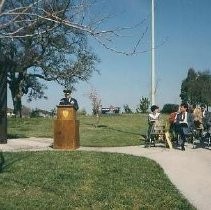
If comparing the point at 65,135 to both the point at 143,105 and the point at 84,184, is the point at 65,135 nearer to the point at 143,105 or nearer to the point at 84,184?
the point at 84,184

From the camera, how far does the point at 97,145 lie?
18375 millimetres

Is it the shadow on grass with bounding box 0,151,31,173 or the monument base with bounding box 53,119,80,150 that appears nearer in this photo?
the shadow on grass with bounding box 0,151,31,173

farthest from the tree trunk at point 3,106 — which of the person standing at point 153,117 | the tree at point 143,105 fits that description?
the tree at point 143,105

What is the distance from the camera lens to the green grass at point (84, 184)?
8.88m

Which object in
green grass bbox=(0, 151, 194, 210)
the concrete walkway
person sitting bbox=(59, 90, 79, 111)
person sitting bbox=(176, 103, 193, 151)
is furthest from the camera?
person sitting bbox=(176, 103, 193, 151)

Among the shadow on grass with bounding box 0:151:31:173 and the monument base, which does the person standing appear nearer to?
the monument base

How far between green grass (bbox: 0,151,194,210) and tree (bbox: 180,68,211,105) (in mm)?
85741

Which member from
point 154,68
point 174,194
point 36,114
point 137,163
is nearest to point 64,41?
point 36,114

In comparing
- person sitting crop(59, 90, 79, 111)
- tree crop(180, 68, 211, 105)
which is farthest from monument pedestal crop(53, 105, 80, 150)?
tree crop(180, 68, 211, 105)

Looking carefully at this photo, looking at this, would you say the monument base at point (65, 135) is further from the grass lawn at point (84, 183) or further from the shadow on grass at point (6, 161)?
the shadow on grass at point (6, 161)

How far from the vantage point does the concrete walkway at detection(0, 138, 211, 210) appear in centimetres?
992

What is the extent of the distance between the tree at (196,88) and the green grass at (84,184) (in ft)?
281

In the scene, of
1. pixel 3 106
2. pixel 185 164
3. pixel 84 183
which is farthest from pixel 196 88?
pixel 84 183

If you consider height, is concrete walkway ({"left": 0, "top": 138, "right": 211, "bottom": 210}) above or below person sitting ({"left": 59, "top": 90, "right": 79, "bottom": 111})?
below
